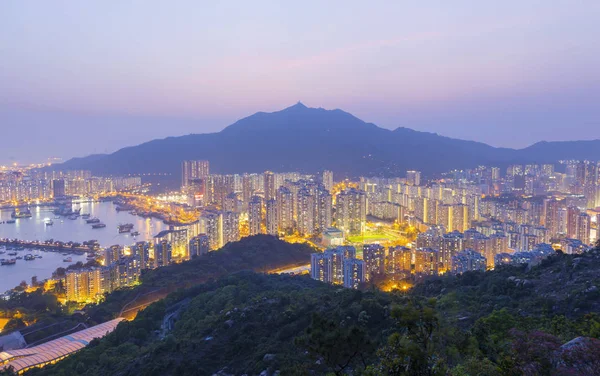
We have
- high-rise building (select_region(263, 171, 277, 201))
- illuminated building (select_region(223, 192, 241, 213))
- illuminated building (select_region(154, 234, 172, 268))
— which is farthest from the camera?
high-rise building (select_region(263, 171, 277, 201))

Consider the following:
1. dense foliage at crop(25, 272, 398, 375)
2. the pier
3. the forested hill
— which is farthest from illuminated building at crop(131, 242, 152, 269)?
dense foliage at crop(25, 272, 398, 375)

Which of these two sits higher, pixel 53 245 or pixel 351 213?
pixel 351 213

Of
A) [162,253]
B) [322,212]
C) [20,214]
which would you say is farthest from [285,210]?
[20,214]

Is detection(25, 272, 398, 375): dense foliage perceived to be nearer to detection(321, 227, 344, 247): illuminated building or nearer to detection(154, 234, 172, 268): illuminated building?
detection(154, 234, 172, 268): illuminated building

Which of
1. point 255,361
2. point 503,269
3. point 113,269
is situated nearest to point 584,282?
point 503,269

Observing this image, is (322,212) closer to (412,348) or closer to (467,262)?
(467,262)
